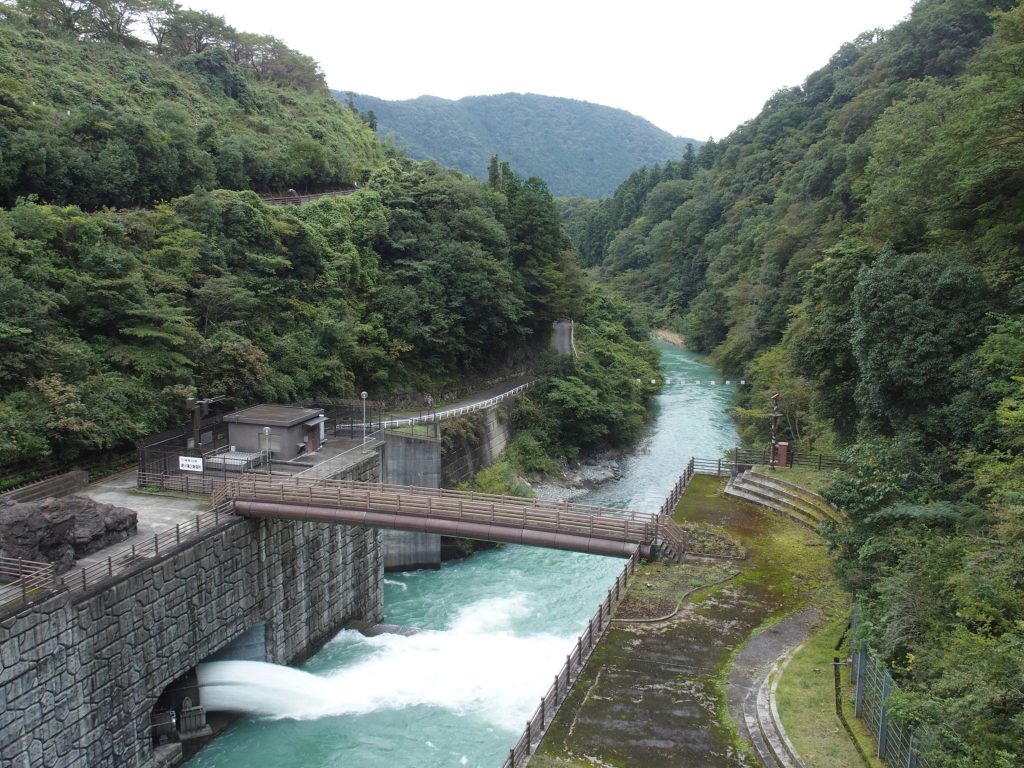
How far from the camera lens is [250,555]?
21141 mm

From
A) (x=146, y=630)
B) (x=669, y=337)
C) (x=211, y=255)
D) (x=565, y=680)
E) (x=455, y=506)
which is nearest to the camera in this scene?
(x=565, y=680)

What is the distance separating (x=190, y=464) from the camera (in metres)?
23.6

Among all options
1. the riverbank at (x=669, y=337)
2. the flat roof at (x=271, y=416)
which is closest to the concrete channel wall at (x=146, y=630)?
the flat roof at (x=271, y=416)

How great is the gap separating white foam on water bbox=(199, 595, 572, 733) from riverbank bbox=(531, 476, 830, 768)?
4.84 metres

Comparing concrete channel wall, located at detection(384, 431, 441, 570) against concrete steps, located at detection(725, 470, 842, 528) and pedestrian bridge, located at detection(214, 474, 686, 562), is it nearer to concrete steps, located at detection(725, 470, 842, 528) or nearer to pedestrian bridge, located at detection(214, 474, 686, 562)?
pedestrian bridge, located at detection(214, 474, 686, 562)

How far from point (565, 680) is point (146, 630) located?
9.38 m

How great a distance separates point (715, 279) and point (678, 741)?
238 ft

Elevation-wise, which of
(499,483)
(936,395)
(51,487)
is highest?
(936,395)

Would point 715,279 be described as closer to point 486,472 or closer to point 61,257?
point 486,472

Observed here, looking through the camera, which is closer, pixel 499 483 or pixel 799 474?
pixel 799 474

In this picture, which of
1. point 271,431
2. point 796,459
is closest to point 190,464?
point 271,431

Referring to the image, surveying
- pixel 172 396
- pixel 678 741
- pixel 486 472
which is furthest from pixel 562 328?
pixel 678 741

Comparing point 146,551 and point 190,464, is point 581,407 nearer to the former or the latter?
point 190,464

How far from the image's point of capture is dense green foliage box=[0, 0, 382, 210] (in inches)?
1257
